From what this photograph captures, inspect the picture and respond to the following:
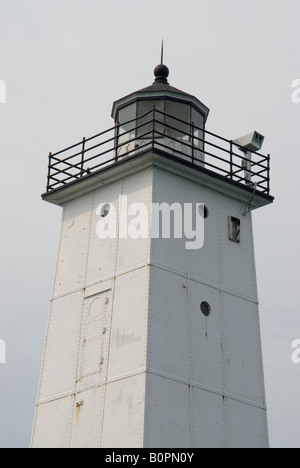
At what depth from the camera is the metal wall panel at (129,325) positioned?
85.8 ft

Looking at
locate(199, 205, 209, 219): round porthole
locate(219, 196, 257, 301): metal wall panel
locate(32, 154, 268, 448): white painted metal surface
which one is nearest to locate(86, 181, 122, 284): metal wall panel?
locate(32, 154, 268, 448): white painted metal surface

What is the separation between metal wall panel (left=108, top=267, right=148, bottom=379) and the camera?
2616 cm

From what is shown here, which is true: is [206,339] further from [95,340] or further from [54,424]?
[54,424]

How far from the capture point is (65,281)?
29.4 meters

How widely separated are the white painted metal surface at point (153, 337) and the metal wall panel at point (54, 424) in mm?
28

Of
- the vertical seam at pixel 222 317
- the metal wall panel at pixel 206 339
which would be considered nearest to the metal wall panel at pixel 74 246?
the metal wall panel at pixel 206 339

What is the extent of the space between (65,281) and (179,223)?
142 inches

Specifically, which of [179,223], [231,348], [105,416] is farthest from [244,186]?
[105,416]

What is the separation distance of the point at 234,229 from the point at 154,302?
4.17 m

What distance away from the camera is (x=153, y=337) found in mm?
26188

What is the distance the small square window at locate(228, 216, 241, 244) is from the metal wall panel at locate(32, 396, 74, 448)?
20.1 ft

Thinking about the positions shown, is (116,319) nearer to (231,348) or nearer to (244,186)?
(231,348)

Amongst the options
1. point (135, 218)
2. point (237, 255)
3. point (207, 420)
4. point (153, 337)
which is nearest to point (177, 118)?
point (135, 218)

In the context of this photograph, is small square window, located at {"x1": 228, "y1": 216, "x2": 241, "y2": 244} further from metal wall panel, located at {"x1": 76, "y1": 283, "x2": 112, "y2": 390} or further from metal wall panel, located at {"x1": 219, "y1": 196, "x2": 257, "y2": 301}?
metal wall panel, located at {"x1": 76, "y1": 283, "x2": 112, "y2": 390}
